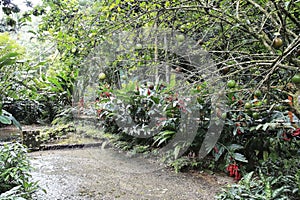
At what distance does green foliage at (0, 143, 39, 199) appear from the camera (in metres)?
1.84

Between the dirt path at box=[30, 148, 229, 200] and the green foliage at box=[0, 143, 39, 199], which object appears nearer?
the green foliage at box=[0, 143, 39, 199]

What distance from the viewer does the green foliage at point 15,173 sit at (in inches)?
72.5

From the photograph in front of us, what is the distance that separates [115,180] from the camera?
2537 millimetres

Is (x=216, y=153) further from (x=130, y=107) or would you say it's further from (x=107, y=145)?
(x=107, y=145)

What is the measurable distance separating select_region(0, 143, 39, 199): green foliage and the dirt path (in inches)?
7.5

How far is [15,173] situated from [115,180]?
92 centimetres

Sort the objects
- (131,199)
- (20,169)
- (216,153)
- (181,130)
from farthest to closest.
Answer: (181,130) < (216,153) < (131,199) < (20,169)

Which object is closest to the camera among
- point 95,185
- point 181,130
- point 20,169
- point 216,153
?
point 20,169

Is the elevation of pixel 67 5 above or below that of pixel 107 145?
above

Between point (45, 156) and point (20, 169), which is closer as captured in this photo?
point (20, 169)

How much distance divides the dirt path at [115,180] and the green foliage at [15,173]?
7.5 inches

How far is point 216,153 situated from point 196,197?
2.09 ft

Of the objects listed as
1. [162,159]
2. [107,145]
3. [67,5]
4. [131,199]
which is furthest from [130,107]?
[131,199]

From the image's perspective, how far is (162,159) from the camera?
3148 mm
